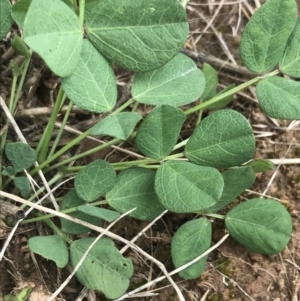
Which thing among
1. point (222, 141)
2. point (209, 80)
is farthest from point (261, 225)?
point (209, 80)

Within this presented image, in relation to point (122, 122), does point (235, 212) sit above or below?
below

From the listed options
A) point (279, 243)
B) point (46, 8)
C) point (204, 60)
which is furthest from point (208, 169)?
point (204, 60)

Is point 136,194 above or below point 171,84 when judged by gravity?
below

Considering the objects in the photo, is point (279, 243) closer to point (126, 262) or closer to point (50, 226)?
point (126, 262)

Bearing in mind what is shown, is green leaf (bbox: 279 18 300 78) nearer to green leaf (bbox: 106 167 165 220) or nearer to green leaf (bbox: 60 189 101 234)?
green leaf (bbox: 106 167 165 220)

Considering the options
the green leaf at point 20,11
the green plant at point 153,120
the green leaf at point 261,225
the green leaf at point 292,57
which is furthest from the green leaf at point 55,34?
the green leaf at point 261,225

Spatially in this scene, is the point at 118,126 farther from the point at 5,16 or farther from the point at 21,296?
the point at 21,296

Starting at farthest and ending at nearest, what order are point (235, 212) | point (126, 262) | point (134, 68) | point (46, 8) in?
point (235, 212), point (126, 262), point (134, 68), point (46, 8)
